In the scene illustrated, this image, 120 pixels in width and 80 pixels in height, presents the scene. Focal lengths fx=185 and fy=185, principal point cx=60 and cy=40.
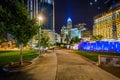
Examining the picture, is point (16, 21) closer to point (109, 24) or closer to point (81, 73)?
point (81, 73)

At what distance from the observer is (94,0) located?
174625mm

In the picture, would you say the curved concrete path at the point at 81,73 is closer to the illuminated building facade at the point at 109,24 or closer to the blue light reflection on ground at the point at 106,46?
the blue light reflection on ground at the point at 106,46

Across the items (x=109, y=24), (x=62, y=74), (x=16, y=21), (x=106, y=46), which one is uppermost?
(x=109, y=24)

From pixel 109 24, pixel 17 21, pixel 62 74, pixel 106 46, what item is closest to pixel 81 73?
pixel 62 74

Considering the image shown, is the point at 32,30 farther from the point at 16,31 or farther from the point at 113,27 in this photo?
the point at 113,27

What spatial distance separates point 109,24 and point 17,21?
140 metres

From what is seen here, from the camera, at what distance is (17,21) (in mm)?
20312

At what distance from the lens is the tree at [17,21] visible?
738 inches

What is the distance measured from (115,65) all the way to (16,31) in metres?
11.1

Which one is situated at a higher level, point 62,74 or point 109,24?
point 109,24

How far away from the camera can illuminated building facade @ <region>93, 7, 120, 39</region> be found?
137m

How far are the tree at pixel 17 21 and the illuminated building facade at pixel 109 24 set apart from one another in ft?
400

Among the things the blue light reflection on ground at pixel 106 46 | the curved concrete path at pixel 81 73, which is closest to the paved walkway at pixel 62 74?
the curved concrete path at pixel 81 73

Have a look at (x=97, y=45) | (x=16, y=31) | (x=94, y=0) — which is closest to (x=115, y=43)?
(x=97, y=45)
